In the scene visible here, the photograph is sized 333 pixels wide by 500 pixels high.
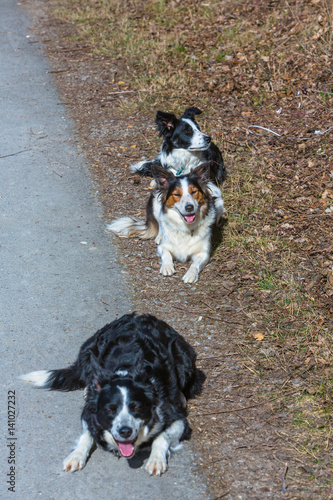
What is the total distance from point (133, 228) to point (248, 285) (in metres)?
1.55

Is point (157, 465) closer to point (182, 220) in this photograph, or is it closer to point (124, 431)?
point (124, 431)

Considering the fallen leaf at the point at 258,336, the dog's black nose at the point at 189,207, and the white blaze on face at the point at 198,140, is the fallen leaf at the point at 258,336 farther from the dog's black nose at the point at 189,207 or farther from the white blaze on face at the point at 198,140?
the white blaze on face at the point at 198,140

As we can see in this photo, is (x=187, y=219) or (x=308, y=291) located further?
(x=187, y=219)

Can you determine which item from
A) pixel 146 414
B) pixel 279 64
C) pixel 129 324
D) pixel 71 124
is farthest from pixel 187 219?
pixel 279 64

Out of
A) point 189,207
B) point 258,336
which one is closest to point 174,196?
point 189,207

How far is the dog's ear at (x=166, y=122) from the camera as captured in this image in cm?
656

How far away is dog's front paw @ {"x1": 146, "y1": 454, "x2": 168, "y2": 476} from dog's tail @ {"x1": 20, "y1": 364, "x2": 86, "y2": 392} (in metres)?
0.83

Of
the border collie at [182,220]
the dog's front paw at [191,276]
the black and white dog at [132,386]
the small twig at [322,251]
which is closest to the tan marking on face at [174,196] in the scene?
the border collie at [182,220]

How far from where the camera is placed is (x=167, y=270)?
5.71m

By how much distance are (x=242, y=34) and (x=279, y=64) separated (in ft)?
4.66

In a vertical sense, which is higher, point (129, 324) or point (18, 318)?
point (129, 324)

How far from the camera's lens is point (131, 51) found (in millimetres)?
10203

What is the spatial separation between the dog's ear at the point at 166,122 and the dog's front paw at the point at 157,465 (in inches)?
165

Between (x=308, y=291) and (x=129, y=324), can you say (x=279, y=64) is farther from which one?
(x=129, y=324)
